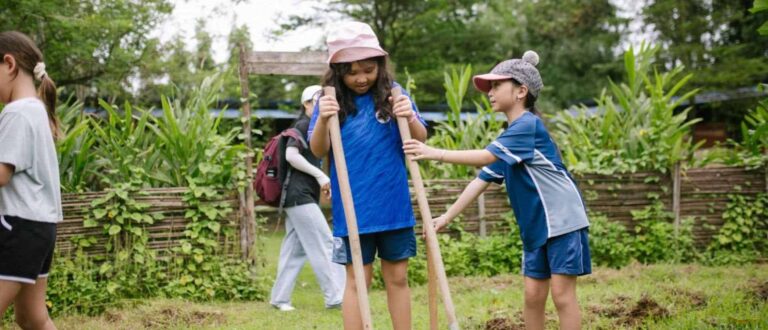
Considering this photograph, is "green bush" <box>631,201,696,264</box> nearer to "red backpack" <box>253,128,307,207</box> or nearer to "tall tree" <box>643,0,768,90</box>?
"red backpack" <box>253,128,307,207</box>

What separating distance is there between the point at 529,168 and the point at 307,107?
9.13 feet

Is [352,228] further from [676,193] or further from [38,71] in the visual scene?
[676,193]

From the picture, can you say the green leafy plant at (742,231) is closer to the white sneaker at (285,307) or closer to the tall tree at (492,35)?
the white sneaker at (285,307)

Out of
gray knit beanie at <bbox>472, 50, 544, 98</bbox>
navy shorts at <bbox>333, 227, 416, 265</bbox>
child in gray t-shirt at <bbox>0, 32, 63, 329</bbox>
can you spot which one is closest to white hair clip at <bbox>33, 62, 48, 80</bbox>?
child in gray t-shirt at <bbox>0, 32, 63, 329</bbox>

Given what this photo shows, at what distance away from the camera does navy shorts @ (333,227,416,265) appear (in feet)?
11.4

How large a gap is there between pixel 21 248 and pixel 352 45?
165 centimetres

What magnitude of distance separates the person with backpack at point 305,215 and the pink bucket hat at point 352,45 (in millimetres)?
2403

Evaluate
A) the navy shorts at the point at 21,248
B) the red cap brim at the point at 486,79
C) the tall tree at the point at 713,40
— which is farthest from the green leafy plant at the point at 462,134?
the tall tree at the point at 713,40

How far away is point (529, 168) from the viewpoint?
3.60 metres

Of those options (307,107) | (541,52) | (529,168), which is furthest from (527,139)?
(541,52)

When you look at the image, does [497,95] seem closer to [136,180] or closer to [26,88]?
[26,88]

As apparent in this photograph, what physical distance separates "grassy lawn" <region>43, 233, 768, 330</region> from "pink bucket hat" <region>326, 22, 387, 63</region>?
7.04ft

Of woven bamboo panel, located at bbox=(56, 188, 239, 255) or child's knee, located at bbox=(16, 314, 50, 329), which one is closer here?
child's knee, located at bbox=(16, 314, 50, 329)

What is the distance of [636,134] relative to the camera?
7906mm
